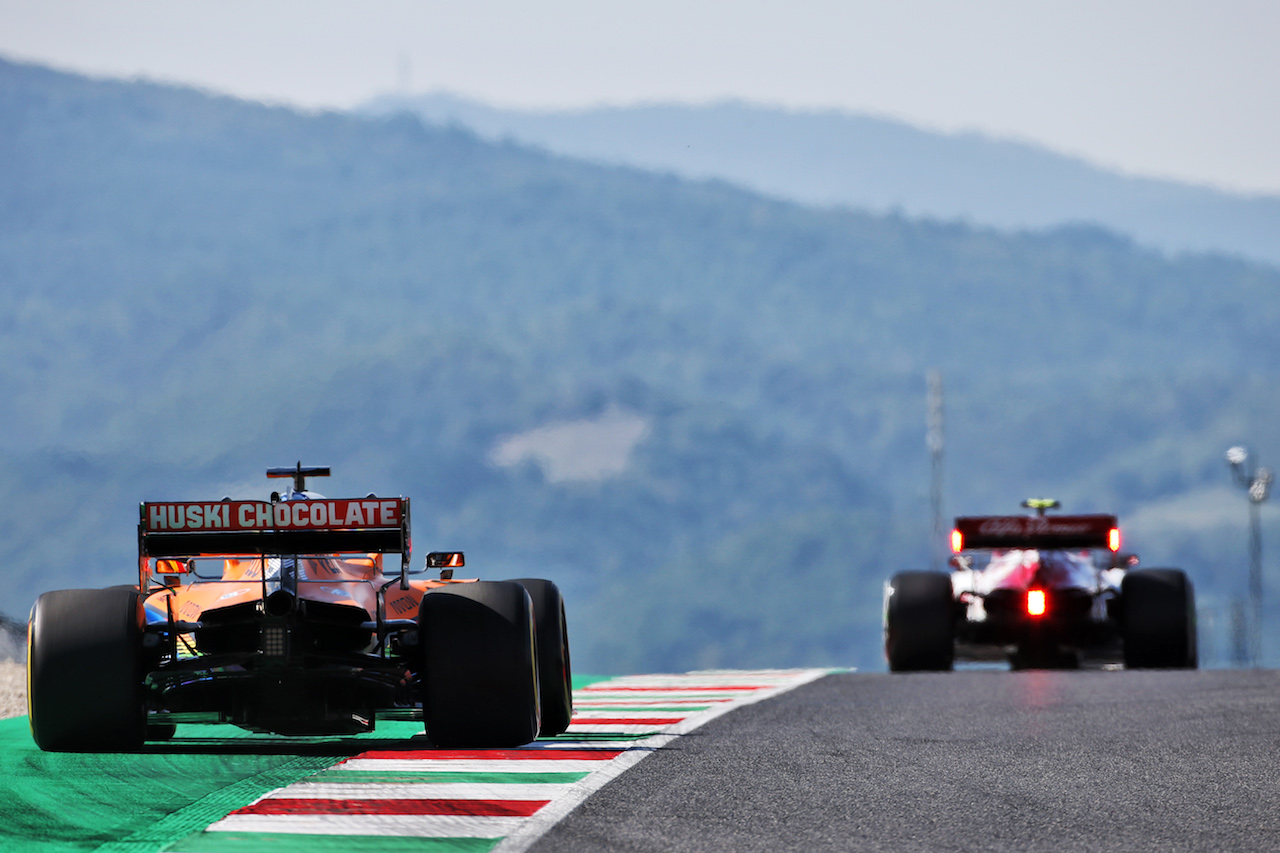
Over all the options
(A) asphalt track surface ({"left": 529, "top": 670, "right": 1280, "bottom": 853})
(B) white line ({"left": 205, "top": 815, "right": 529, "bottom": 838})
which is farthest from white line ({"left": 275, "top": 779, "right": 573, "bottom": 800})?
(B) white line ({"left": 205, "top": 815, "right": 529, "bottom": 838})

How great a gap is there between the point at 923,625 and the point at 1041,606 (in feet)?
5.29

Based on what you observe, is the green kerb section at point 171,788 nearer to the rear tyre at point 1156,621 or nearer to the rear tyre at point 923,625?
the rear tyre at point 923,625

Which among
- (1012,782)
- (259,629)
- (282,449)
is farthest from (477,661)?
(282,449)

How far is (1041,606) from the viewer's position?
2080 centimetres

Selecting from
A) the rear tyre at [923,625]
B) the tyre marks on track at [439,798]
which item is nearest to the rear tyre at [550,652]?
the tyre marks on track at [439,798]

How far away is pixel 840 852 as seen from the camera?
6762 millimetres

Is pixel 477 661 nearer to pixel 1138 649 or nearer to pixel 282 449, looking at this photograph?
pixel 1138 649

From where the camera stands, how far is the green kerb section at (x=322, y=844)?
6.75 meters

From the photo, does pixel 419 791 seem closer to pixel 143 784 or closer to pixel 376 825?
pixel 376 825

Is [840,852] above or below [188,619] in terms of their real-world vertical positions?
below

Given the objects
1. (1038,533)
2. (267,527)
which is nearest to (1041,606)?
(1038,533)

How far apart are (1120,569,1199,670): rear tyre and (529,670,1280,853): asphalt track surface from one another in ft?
20.5

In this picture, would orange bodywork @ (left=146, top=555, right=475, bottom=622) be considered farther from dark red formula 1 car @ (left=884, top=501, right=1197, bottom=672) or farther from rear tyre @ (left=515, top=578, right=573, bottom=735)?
dark red formula 1 car @ (left=884, top=501, right=1197, bottom=672)

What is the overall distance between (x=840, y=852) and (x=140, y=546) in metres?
4.80
